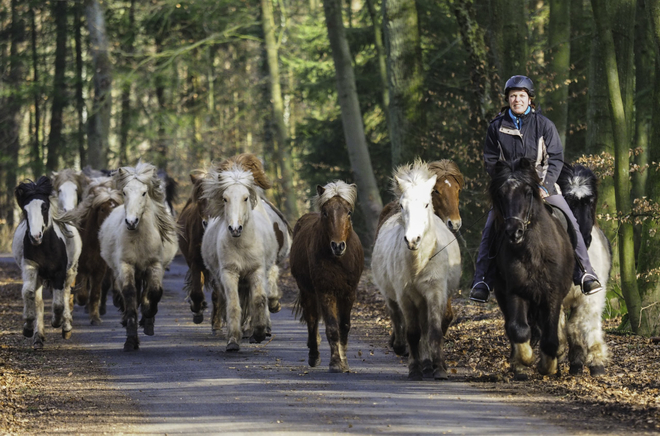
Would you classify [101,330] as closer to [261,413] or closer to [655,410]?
[261,413]

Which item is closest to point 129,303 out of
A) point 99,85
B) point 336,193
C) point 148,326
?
point 148,326

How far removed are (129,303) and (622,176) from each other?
22.0ft

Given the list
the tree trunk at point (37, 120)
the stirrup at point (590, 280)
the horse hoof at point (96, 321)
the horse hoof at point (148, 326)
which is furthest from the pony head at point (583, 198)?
the tree trunk at point (37, 120)

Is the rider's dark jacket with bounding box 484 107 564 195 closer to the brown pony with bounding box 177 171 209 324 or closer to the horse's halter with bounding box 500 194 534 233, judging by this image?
the horse's halter with bounding box 500 194 534 233

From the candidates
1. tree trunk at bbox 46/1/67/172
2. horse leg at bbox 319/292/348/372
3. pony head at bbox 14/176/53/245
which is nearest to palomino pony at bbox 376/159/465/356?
horse leg at bbox 319/292/348/372

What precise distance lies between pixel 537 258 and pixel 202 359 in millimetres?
4643

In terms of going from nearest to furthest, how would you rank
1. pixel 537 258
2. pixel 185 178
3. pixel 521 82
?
pixel 537 258
pixel 521 82
pixel 185 178

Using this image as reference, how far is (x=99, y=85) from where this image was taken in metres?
27.9

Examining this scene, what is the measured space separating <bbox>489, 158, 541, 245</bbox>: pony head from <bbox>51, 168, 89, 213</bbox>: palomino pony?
10.7 meters

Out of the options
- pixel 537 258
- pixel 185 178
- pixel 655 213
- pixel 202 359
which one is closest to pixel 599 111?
pixel 655 213

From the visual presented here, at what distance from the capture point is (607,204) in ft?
46.0

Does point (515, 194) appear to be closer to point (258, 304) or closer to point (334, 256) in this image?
point (334, 256)

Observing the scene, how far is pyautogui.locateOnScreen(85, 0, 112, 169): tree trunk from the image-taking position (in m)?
27.9

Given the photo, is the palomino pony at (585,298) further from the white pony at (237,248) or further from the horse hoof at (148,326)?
the horse hoof at (148,326)
